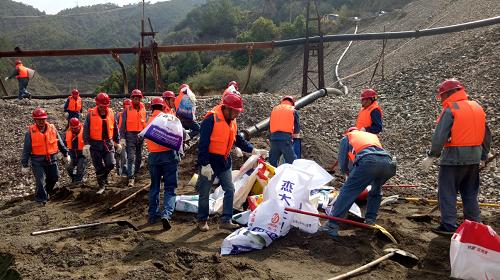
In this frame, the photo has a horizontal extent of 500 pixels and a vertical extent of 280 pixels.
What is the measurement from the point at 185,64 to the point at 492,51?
32759 mm

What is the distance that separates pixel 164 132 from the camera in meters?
6.38

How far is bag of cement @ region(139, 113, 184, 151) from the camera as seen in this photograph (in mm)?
6367

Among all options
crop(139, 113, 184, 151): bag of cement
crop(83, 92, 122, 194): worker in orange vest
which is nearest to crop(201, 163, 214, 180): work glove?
crop(139, 113, 184, 151): bag of cement

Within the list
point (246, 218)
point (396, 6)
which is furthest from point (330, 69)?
point (246, 218)

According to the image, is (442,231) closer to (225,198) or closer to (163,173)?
(225,198)

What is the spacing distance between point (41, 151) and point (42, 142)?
161 mm

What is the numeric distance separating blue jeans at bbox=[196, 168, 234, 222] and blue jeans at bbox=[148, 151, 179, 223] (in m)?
0.47

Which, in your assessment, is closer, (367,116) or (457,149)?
(457,149)

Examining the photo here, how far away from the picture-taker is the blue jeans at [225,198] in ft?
20.6

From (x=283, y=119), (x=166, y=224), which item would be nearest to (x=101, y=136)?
(x=166, y=224)

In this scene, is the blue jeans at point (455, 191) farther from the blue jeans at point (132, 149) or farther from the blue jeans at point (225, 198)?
the blue jeans at point (132, 149)

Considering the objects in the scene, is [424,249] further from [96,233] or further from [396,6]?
Result: [396,6]

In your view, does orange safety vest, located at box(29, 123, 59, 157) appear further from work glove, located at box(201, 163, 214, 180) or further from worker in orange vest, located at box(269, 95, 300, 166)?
worker in orange vest, located at box(269, 95, 300, 166)

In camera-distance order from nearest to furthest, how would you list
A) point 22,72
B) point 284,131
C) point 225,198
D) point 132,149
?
point 225,198
point 284,131
point 132,149
point 22,72
